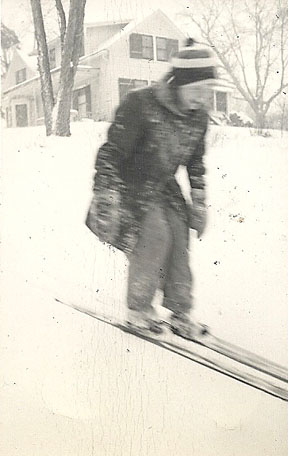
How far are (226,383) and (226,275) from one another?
13.0 inches

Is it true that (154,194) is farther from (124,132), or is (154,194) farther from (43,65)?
(43,65)

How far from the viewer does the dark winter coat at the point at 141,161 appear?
5.78 ft

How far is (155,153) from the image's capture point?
1.78 metres

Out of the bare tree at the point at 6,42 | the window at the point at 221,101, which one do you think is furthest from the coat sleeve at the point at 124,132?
the bare tree at the point at 6,42

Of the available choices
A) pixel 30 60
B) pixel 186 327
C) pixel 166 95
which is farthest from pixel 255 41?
pixel 186 327

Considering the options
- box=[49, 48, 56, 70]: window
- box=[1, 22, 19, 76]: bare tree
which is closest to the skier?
box=[49, 48, 56, 70]: window

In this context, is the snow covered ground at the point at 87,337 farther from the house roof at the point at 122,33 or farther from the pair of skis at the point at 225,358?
the house roof at the point at 122,33

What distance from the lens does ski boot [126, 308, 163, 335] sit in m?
1.78

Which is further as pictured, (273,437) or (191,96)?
(273,437)

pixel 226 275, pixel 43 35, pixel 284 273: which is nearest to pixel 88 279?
pixel 226 275

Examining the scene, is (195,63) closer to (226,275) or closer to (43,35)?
(43,35)

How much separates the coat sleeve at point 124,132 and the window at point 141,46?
117 mm

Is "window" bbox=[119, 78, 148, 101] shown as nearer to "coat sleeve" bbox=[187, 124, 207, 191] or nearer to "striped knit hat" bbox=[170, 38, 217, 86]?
"striped knit hat" bbox=[170, 38, 217, 86]

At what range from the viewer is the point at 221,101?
1786mm
